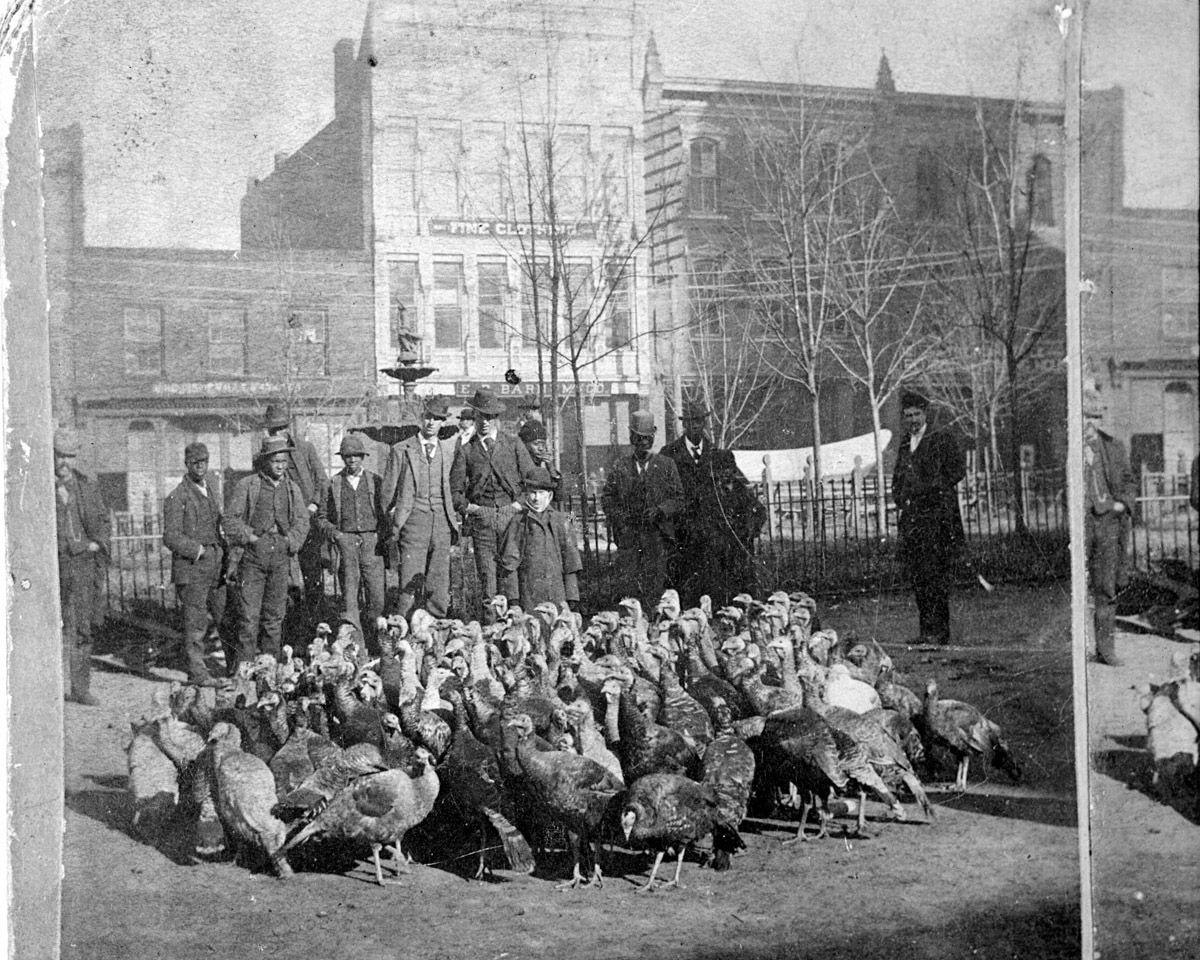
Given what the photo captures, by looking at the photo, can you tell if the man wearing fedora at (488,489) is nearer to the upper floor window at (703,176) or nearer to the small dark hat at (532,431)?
the small dark hat at (532,431)

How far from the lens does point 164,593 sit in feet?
10.1

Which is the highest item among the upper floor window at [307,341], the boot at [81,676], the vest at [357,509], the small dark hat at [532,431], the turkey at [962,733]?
the upper floor window at [307,341]

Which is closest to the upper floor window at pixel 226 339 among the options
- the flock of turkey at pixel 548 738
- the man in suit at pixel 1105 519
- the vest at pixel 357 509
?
the vest at pixel 357 509

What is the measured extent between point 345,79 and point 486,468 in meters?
1.22

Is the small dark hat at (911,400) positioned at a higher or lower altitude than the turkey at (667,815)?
higher

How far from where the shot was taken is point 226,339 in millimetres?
3057

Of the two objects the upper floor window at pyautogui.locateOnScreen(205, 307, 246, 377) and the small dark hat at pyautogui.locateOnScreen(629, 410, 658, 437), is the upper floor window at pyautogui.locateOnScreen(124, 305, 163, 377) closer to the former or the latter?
the upper floor window at pyautogui.locateOnScreen(205, 307, 246, 377)

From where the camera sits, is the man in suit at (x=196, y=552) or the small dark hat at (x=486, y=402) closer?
the man in suit at (x=196, y=552)

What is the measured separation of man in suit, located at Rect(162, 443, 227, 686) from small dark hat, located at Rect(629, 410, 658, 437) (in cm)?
127

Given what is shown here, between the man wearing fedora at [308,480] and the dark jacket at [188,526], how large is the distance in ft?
0.80

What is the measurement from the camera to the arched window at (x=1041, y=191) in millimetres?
3438

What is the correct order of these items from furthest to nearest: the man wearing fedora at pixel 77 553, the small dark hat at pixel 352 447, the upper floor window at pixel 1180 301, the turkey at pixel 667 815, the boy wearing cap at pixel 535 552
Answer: the upper floor window at pixel 1180 301 → the boy wearing cap at pixel 535 552 → the small dark hat at pixel 352 447 → the turkey at pixel 667 815 → the man wearing fedora at pixel 77 553

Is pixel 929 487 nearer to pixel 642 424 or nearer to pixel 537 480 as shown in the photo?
pixel 642 424

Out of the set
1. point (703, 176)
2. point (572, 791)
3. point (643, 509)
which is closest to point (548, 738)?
point (572, 791)
